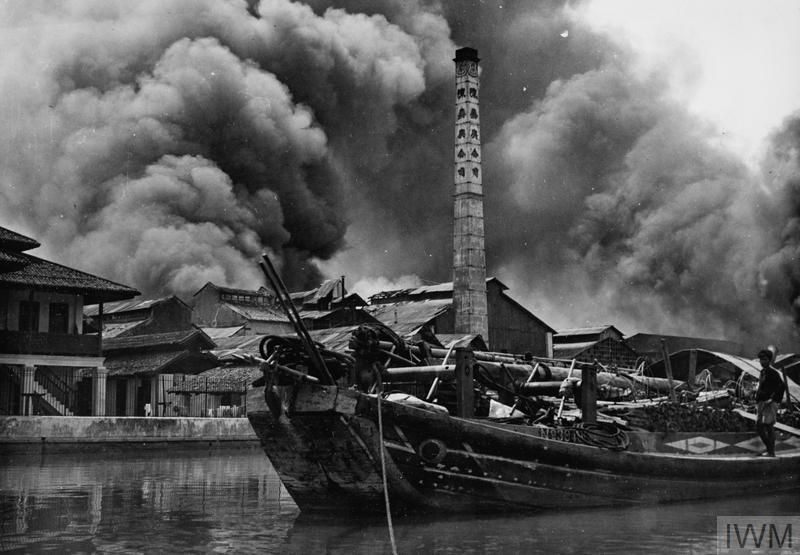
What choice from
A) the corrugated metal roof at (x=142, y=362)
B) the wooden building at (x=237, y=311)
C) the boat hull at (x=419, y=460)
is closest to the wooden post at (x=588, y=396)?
the boat hull at (x=419, y=460)

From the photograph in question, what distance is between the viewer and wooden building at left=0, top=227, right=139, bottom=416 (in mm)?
31406

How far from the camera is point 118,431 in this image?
86.1ft

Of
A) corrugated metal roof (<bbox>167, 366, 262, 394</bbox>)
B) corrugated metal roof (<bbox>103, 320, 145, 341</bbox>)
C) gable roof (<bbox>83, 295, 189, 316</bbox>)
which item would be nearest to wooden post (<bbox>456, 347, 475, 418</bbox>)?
corrugated metal roof (<bbox>167, 366, 262, 394</bbox>)

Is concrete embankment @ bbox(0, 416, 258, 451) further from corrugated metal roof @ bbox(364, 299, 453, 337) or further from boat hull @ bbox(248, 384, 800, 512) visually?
corrugated metal roof @ bbox(364, 299, 453, 337)

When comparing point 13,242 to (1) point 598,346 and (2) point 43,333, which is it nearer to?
(2) point 43,333

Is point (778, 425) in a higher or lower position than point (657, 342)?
lower

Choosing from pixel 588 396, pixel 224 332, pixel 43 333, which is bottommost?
pixel 588 396

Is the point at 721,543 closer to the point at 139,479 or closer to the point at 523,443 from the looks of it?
the point at 523,443

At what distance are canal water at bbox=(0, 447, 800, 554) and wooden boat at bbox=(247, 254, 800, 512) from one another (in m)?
0.26

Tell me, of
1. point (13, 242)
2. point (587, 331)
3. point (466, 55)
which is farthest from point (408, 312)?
point (13, 242)

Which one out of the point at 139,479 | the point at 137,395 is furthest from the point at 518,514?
the point at 137,395

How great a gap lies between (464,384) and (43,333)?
24.6 metres

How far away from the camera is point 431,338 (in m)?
13.7

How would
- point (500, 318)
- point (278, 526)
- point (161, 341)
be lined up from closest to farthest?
point (278, 526), point (161, 341), point (500, 318)
